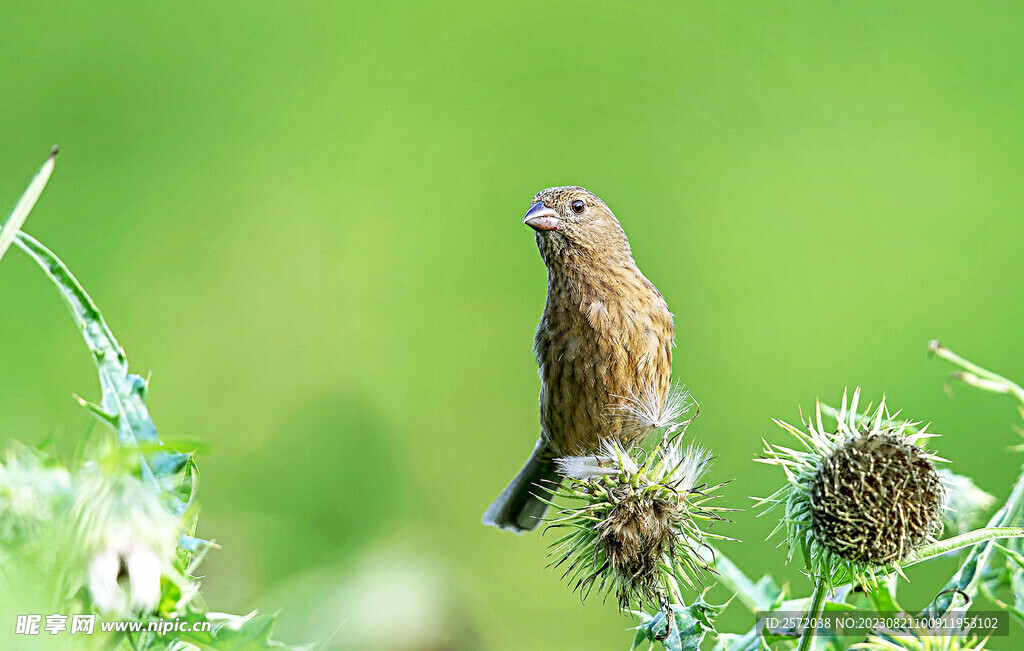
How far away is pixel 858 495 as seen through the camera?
2.27 metres

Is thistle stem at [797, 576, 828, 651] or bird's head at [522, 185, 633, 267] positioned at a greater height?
bird's head at [522, 185, 633, 267]

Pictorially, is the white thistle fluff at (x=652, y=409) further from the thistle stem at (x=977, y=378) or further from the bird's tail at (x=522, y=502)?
the thistle stem at (x=977, y=378)

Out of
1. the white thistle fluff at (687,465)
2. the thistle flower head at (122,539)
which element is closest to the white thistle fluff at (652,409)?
the white thistle fluff at (687,465)

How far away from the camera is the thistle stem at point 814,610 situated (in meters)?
1.90

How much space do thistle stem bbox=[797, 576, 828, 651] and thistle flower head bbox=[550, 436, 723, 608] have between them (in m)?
0.35

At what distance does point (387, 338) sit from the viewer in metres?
7.49

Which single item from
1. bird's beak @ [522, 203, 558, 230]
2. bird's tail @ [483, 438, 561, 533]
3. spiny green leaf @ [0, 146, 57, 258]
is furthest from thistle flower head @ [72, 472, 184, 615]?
bird's tail @ [483, 438, 561, 533]

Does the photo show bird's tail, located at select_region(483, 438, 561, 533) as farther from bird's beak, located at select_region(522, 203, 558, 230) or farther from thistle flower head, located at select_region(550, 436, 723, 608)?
thistle flower head, located at select_region(550, 436, 723, 608)

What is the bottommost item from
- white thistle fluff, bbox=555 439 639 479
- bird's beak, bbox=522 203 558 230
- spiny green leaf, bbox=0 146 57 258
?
white thistle fluff, bbox=555 439 639 479

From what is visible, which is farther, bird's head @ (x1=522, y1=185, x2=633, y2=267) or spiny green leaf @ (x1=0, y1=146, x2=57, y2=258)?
bird's head @ (x1=522, y1=185, x2=633, y2=267)

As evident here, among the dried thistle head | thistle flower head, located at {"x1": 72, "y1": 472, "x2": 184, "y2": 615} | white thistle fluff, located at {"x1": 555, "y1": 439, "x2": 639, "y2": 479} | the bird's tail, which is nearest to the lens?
thistle flower head, located at {"x1": 72, "y1": 472, "x2": 184, "y2": 615}

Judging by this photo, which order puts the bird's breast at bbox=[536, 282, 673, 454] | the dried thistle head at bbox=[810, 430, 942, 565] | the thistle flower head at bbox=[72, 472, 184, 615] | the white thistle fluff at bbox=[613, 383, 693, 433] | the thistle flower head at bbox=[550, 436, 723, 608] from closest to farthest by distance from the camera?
the thistle flower head at bbox=[72, 472, 184, 615]
the dried thistle head at bbox=[810, 430, 942, 565]
the thistle flower head at bbox=[550, 436, 723, 608]
the white thistle fluff at bbox=[613, 383, 693, 433]
the bird's breast at bbox=[536, 282, 673, 454]

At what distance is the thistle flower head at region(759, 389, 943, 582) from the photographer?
2.19 meters

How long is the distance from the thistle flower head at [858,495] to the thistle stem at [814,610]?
0.05m
